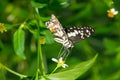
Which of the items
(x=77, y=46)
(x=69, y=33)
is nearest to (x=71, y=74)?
(x=69, y=33)

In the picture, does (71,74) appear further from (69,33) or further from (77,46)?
(77,46)

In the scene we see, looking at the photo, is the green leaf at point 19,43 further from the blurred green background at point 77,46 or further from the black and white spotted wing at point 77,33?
the blurred green background at point 77,46

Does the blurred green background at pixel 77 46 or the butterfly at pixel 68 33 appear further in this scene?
the blurred green background at pixel 77 46

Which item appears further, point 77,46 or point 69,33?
point 77,46

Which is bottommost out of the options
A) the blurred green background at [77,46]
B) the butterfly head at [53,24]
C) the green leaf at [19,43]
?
the blurred green background at [77,46]

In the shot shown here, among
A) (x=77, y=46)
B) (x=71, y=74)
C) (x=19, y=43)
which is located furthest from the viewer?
(x=77, y=46)

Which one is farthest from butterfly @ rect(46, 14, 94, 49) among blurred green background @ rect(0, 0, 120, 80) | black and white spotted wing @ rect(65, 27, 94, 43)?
blurred green background @ rect(0, 0, 120, 80)

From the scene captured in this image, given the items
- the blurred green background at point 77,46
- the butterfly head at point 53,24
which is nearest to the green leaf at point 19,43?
the butterfly head at point 53,24

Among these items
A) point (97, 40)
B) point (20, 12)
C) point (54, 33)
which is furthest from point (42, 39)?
point (97, 40)

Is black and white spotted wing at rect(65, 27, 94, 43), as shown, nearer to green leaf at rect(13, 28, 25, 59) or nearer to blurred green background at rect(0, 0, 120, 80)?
green leaf at rect(13, 28, 25, 59)

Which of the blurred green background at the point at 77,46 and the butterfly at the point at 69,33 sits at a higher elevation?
the butterfly at the point at 69,33

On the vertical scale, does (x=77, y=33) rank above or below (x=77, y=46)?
above
